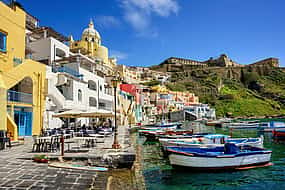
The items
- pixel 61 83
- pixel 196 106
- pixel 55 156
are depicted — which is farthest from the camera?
pixel 196 106

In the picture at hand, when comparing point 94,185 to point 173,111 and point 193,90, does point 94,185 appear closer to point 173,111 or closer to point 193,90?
point 173,111

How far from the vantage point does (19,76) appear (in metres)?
17.0

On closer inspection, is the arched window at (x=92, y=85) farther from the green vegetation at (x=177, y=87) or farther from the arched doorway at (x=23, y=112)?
the green vegetation at (x=177, y=87)

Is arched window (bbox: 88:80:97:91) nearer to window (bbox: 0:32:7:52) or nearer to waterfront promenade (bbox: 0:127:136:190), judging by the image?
window (bbox: 0:32:7:52)

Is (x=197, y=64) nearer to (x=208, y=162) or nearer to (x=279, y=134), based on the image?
(x=279, y=134)

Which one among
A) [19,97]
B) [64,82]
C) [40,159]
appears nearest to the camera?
[40,159]

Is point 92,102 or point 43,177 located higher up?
point 92,102

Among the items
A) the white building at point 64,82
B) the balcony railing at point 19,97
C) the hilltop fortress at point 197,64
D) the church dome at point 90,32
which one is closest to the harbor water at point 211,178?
the balcony railing at point 19,97

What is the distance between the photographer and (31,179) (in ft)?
22.7

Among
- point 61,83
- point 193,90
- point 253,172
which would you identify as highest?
point 193,90

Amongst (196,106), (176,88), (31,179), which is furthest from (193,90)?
(31,179)

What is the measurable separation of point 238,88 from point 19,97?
424 ft

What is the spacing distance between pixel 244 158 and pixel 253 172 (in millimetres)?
814

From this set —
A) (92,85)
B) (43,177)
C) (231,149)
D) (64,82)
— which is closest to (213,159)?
(231,149)
